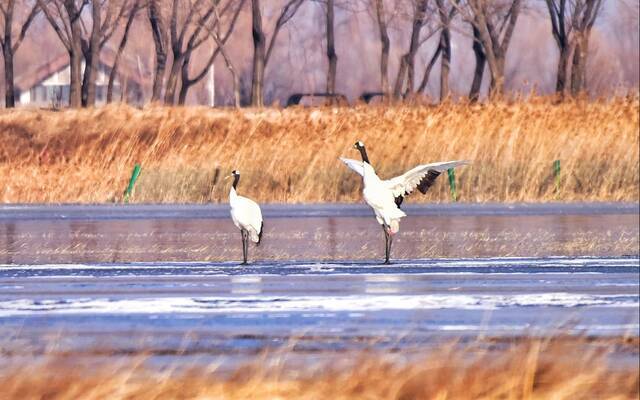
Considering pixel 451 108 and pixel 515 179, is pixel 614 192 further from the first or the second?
pixel 451 108

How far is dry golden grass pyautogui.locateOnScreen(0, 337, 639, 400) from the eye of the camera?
8.16 meters

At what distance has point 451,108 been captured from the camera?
32156 mm

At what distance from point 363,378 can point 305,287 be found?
6.43 metres

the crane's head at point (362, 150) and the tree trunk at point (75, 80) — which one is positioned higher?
the tree trunk at point (75, 80)

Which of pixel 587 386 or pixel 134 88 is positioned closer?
pixel 587 386

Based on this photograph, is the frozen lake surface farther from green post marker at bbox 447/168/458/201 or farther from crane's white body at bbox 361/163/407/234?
green post marker at bbox 447/168/458/201

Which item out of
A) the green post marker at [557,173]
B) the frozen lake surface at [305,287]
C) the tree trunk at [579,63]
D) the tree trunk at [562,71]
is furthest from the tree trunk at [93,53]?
the frozen lake surface at [305,287]

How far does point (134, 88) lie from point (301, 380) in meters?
112

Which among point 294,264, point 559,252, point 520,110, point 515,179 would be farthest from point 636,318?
point 520,110

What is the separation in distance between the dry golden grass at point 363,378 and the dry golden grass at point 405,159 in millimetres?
19414

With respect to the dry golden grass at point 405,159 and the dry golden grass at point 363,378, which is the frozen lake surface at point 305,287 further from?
the dry golden grass at point 405,159

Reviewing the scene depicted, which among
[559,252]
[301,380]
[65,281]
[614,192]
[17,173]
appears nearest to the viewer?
[301,380]

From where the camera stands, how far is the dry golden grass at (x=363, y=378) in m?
8.16

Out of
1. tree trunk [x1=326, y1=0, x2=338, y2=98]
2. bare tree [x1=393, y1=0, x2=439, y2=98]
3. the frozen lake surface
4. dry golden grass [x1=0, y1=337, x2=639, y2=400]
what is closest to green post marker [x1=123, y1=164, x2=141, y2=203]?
the frozen lake surface
